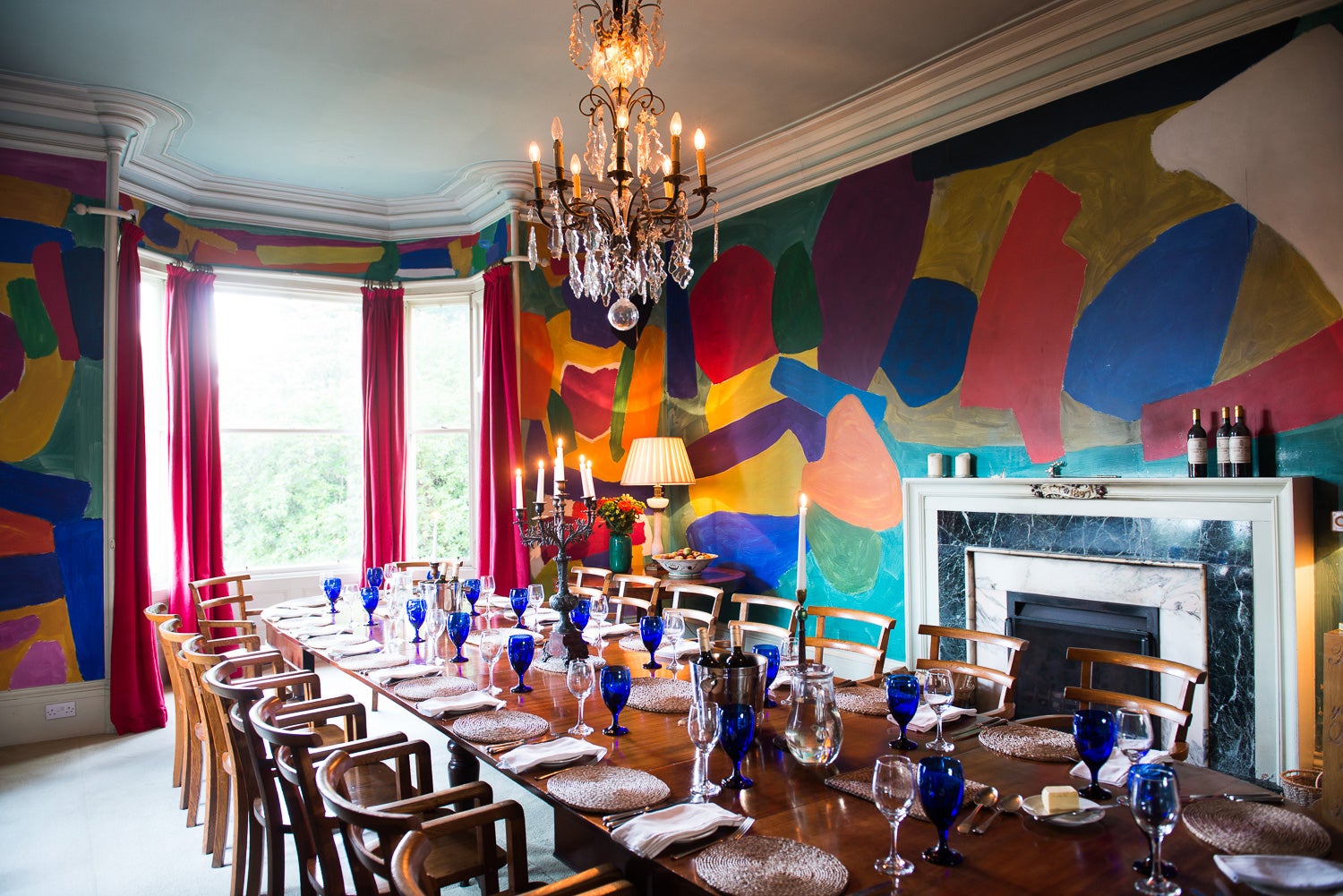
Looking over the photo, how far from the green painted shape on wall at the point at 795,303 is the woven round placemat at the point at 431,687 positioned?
2951 millimetres

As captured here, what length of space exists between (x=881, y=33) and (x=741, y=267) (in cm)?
186

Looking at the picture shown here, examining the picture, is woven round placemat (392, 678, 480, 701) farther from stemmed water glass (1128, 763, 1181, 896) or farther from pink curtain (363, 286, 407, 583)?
pink curtain (363, 286, 407, 583)

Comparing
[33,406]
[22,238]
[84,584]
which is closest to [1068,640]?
[84,584]

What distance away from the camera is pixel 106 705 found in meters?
4.39

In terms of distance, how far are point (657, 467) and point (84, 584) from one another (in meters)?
3.11

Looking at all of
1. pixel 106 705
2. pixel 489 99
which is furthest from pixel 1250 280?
pixel 106 705

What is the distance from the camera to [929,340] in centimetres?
416

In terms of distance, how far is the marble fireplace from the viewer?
286 cm

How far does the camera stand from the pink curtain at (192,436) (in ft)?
16.4

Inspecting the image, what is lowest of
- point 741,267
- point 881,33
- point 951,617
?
point 951,617

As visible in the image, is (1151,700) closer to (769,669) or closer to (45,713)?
(769,669)

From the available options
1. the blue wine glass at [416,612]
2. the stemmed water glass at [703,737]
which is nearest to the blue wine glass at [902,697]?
the stemmed water glass at [703,737]

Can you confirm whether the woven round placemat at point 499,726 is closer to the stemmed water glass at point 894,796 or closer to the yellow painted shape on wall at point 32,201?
the stemmed water glass at point 894,796

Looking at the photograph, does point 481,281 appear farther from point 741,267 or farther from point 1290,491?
point 1290,491
